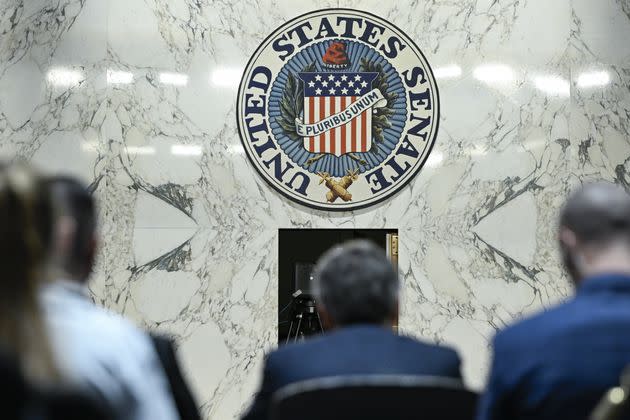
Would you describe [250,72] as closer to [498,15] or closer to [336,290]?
[498,15]

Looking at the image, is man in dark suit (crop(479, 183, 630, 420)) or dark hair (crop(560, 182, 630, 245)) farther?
dark hair (crop(560, 182, 630, 245))

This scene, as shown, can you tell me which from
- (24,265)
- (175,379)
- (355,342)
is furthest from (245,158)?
(24,265)

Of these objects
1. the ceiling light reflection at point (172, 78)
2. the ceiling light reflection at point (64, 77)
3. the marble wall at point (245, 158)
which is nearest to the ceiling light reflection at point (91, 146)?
the marble wall at point (245, 158)

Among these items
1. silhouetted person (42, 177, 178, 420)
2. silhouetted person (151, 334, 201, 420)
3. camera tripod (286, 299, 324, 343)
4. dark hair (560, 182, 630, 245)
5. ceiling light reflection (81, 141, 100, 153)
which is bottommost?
camera tripod (286, 299, 324, 343)

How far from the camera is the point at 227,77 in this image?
6648mm

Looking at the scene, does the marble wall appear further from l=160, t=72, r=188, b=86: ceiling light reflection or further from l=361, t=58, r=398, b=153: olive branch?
l=361, t=58, r=398, b=153: olive branch

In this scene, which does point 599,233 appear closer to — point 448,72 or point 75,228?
point 75,228

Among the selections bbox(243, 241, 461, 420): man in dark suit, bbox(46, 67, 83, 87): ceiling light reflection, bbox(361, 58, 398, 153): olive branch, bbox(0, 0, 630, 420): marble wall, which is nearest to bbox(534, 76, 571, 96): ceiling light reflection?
bbox(0, 0, 630, 420): marble wall

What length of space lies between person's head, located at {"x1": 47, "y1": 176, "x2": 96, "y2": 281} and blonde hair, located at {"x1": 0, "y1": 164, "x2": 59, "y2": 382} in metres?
0.55

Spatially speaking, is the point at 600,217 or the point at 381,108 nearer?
the point at 600,217

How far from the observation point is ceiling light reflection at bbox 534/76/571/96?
6.61 meters

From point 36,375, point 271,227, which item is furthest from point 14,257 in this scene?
point 271,227

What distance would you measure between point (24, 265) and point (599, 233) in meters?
1.40

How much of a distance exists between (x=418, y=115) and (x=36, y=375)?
5.42 meters
